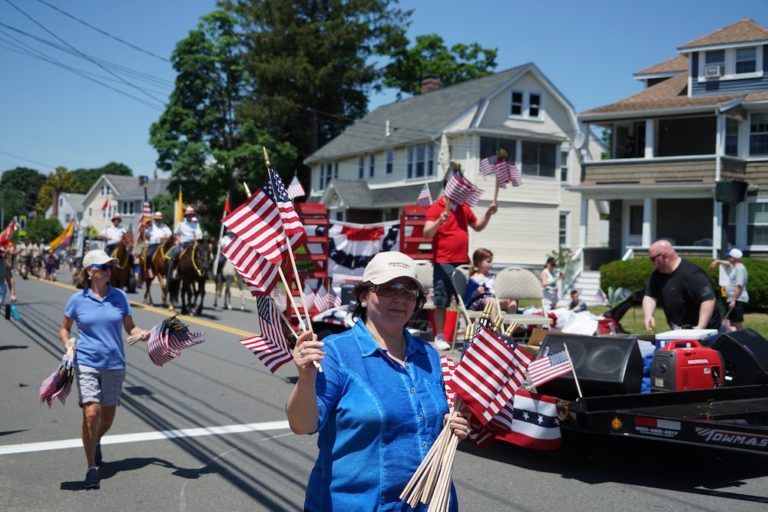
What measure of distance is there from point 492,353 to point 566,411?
10.2 ft

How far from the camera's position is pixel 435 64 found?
60812 millimetres

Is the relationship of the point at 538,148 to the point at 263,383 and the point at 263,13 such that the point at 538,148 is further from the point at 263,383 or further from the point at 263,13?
the point at 263,383

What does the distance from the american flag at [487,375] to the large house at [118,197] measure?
82762 millimetres

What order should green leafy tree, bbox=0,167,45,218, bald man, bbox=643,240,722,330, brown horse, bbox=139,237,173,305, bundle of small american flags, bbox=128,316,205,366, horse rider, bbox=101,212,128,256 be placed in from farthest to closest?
green leafy tree, bbox=0,167,45,218 → horse rider, bbox=101,212,128,256 → brown horse, bbox=139,237,173,305 → bald man, bbox=643,240,722,330 → bundle of small american flags, bbox=128,316,205,366

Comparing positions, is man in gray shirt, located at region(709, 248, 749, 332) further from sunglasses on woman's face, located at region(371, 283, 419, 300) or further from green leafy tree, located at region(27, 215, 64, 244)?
green leafy tree, located at region(27, 215, 64, 244)

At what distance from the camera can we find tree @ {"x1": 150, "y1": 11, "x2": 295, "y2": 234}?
168 feet

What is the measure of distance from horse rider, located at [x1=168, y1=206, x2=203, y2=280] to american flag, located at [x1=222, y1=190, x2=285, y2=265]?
57.2 ft

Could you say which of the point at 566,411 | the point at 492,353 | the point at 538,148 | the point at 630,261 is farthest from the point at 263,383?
the point at 538,148

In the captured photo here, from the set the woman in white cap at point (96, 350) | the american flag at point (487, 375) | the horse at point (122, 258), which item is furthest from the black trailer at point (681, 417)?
the horse at point (122, 258)

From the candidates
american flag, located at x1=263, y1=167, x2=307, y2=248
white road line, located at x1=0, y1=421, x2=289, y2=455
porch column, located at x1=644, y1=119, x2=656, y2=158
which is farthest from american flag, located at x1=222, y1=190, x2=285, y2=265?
porch column, located at x1=644, y1=119, x2=656, y2=158

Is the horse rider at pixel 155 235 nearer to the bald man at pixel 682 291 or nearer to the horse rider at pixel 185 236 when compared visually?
the horse rider at pixel 185 236

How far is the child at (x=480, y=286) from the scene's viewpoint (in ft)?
41.9

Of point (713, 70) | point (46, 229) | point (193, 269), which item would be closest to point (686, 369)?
point (193, 269)

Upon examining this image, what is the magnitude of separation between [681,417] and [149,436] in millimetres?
5011
